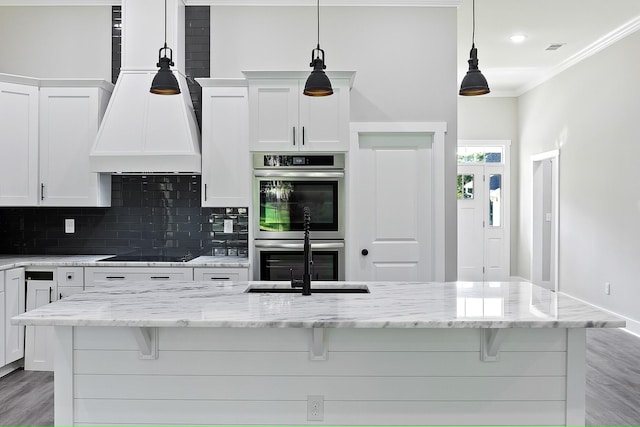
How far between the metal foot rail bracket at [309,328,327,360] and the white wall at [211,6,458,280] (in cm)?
245

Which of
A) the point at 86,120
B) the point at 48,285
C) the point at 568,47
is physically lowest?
the point at 48,285

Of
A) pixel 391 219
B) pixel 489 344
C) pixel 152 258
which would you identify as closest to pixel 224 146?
pixel 152 258

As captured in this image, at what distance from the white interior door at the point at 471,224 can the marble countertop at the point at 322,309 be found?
590cm

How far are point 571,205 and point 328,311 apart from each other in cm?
557

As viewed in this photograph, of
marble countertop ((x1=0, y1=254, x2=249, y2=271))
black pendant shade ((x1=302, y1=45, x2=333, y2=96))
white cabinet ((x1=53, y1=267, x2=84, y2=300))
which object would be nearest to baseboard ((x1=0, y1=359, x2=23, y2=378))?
white cabinet ((x1=53, y1=267, x2=84, y2=300))

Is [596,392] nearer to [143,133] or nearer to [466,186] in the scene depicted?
[143,133]

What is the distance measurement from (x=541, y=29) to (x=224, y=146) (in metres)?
3.72

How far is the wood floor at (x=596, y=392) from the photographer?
316 centimetres

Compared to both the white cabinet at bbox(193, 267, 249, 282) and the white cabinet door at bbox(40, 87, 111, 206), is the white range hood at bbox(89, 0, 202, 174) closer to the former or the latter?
the white cabinet door at bbox(40, 87, 111, 206)

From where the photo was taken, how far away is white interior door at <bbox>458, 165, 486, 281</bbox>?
8.53 metres

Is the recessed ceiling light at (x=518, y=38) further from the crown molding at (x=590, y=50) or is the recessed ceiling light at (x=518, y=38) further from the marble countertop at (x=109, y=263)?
the marble countertop at (x=109, y=263)

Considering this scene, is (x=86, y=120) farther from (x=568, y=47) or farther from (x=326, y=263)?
(x=568, y=47)

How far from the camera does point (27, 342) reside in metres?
4.07

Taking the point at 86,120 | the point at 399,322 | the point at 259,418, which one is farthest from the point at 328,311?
the point at 86,120
